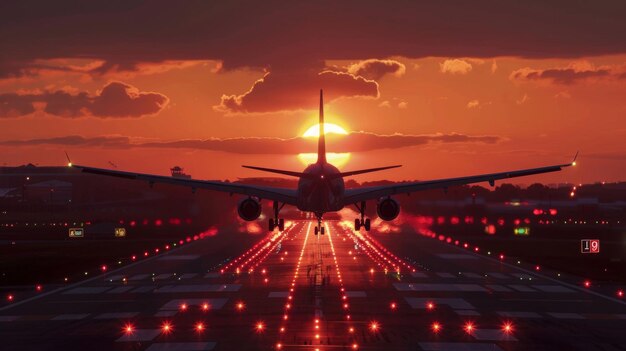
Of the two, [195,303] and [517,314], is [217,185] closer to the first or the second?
[195,303]

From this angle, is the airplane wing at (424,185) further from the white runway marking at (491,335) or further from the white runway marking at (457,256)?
the white runway marking at (491,335)

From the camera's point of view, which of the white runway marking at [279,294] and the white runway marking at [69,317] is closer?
the white runway marking at [69,317]

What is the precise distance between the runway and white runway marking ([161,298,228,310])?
59mm

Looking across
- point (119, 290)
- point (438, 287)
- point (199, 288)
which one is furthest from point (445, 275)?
point (119, 290)

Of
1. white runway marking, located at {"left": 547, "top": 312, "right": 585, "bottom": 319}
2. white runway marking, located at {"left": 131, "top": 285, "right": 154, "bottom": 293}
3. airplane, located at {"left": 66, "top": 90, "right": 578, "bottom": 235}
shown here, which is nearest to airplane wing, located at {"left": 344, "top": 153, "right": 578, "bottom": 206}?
airplane, located at {"left": 66, "top": 90, "right": 578, "bottom": 235}

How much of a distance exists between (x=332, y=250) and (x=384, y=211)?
68.8 ft

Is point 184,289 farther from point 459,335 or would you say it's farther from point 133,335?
point 459,335

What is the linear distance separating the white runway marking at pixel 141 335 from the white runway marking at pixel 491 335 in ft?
46.5

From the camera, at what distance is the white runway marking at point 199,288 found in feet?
174

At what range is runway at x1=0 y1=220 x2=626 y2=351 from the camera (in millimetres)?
34750

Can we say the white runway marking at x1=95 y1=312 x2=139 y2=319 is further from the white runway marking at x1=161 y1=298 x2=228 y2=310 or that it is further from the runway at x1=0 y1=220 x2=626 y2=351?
the white runway marking at x1=161 y1=298 x2=228 y2=310

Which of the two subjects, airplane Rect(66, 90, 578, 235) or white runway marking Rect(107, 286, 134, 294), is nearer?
white runway marking Rect(107, 286, 134, 294)

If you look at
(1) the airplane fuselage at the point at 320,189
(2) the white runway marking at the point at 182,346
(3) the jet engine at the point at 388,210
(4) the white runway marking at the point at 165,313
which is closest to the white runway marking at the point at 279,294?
(4) the white runway marking at the point at 165,313

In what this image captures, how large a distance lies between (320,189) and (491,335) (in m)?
26.9
